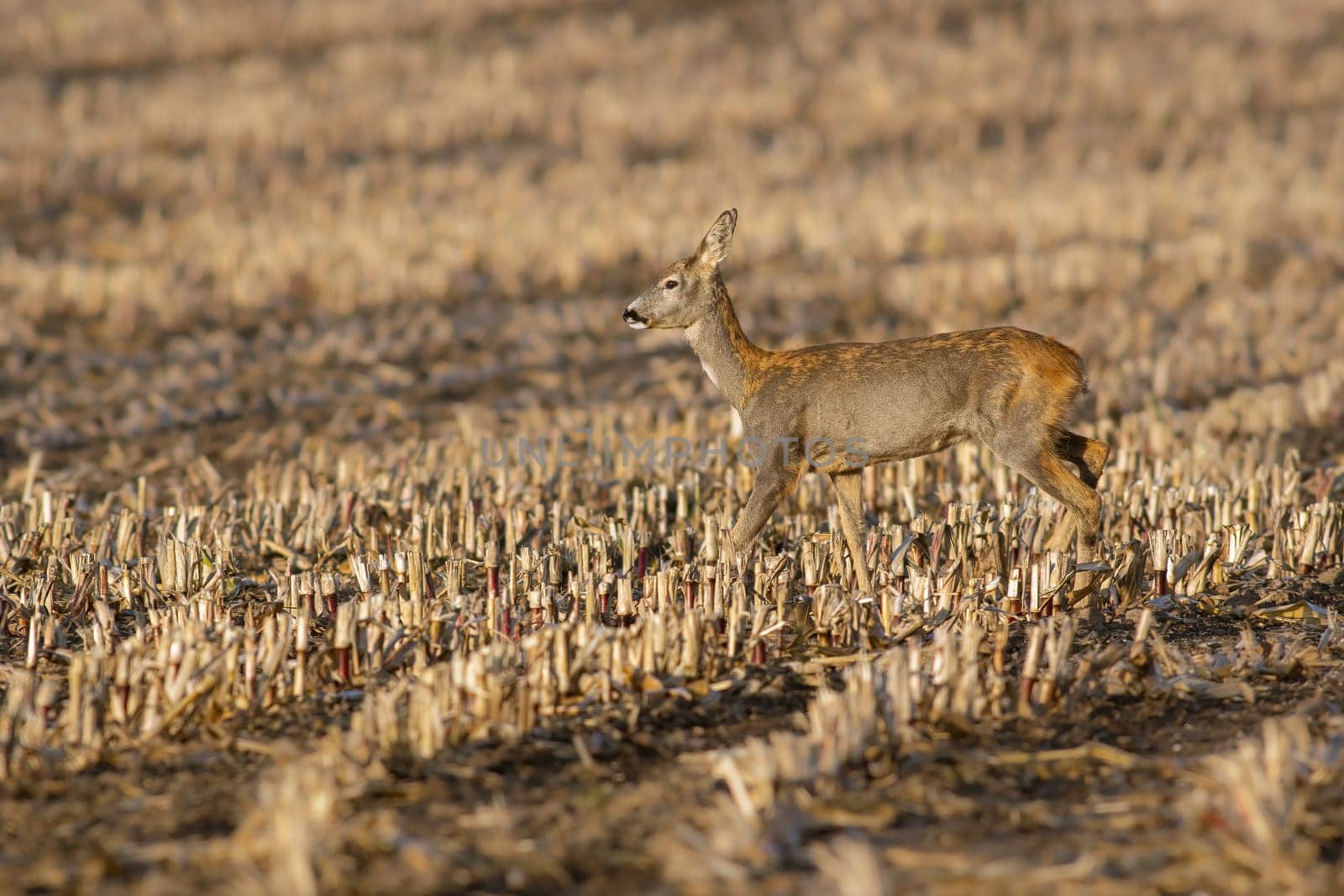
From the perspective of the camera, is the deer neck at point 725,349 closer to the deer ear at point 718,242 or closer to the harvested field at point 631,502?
the deer ear at point 718,242

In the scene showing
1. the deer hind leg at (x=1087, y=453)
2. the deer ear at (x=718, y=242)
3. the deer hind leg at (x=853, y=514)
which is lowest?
the deer hind leg at (x=853, y=514)

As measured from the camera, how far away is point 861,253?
1859 cm

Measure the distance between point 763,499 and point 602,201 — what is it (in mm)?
13063

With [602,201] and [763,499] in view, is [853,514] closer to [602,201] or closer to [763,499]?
[763,499]

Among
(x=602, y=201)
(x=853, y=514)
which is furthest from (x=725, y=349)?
(x=602, y=201)

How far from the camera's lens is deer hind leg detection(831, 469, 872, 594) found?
25.3 ft

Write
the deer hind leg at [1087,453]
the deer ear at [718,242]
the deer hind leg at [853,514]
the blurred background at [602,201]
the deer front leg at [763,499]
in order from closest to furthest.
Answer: the deer hind leg at [853,514] → the deer front leg at [763,499] → the deer hind leg at [1087,453] → the deer ear at [718,242] → the blurred background at [602,201]

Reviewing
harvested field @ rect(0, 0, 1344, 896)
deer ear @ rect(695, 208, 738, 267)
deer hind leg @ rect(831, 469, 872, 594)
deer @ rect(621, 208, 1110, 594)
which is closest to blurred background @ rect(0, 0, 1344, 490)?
harvested field @ rect(0, 0, 1344, 896)

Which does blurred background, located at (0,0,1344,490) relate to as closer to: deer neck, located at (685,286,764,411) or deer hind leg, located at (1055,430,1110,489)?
deer hind leg, located at (1055,430,1110,489)

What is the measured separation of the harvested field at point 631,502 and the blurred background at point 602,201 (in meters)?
0.10

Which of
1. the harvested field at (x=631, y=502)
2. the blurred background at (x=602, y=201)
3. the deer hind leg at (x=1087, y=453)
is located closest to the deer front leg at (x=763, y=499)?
the harvested field at (x=631, y=502)

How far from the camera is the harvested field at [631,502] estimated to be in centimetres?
476

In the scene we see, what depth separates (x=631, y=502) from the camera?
31.8 feet

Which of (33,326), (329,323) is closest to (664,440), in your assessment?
(329,323)
